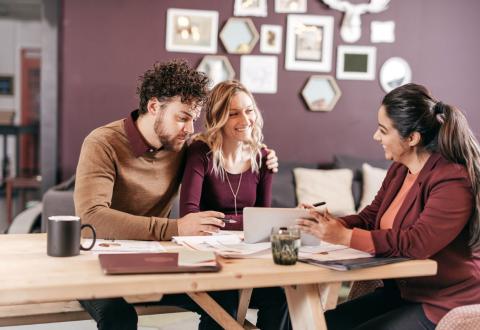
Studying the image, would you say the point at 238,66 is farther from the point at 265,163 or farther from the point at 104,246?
the point at 104,246

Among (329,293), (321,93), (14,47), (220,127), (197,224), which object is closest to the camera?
(329,293)

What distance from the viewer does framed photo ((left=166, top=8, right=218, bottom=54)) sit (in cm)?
448

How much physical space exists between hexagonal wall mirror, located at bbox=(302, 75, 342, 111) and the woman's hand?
3.10m

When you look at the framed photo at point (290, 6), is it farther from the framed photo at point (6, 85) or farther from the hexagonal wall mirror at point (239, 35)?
the framed photo at point (6, 85)

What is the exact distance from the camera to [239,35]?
4.61 m

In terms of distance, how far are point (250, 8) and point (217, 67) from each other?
53 centimetres

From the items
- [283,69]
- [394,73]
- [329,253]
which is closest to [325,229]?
[329,253]

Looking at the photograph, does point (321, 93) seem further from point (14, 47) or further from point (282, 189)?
point (14, 47)

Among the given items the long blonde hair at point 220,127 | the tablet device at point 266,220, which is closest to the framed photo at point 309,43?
the long blonde hair at point 220,127

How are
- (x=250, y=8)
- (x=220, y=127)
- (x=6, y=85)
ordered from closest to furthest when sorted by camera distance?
1. (x=220, y=127)
2. (x=250, y=8)
3. (x=6, y=85)

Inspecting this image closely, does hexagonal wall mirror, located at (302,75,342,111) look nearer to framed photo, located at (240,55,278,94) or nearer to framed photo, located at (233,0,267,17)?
framed photo, located at (240,55,278,94)

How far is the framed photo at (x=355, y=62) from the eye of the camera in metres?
4.87

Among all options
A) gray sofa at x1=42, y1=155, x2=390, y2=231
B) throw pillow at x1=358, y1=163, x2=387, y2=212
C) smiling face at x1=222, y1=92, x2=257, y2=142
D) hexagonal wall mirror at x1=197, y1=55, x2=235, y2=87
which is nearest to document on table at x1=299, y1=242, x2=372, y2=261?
smiling face at x1=222, y1=92, x2=257, y2=142

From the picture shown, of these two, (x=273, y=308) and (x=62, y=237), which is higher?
(x=62, y=237)
